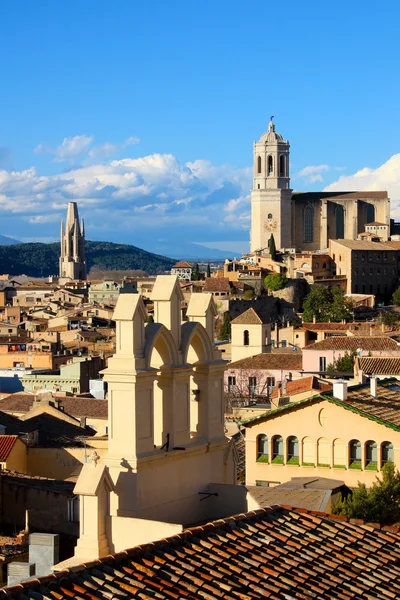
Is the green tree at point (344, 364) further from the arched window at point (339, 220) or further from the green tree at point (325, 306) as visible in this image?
the arched window at point (339, 220)

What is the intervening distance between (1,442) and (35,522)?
5052mm

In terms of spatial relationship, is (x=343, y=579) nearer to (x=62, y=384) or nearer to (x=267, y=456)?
(x=267, y=456)

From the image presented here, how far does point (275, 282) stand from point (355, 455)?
275 feet

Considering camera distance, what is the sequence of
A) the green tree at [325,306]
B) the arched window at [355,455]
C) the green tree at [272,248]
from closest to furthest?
the arched window at [355,455], the green tree at [325,306], the green tree at [272,248]

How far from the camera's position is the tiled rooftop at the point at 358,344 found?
2264 inches

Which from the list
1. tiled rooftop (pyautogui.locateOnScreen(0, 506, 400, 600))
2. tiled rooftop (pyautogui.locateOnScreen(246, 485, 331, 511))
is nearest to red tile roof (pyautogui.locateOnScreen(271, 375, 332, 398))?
tiled rooftop (pyautogui.locateOnScreen(246, 485, 331, 511))

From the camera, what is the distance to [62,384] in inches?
2309

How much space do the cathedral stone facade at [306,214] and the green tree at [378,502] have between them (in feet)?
368

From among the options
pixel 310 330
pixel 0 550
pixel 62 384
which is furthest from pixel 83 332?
pixel 0 550

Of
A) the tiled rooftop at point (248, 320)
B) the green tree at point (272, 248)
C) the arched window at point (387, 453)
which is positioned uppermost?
the green tree at point (272, 248)

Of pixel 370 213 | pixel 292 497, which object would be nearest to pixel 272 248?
pixel 370 213

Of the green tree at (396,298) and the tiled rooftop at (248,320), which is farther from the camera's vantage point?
the green tree at (396,298)

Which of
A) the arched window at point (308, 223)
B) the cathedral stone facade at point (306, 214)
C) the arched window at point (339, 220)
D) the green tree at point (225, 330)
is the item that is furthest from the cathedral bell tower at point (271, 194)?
the green tree at point (225, 330)

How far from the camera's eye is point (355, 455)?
2005 cm
